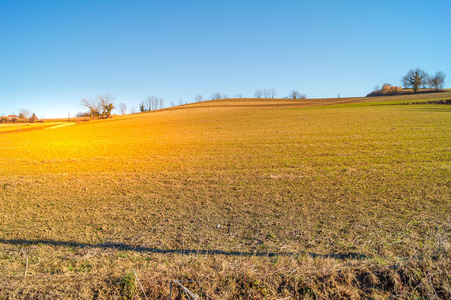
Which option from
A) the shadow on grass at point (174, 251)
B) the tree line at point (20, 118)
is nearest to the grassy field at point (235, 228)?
the shadow on grass at point (174, 251)

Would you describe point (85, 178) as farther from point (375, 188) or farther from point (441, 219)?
point (441, 219)

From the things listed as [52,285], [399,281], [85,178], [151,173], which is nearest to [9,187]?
[85,178]

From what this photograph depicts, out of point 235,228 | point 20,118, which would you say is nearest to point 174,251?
point 235,228

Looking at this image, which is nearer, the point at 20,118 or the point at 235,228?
the point at 235,228

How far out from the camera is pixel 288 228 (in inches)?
221

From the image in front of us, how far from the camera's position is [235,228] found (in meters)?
5.73


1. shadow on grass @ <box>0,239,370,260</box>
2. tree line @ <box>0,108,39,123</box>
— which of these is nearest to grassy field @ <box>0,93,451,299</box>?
shadow on grass @ <box>0,239,370,260</box>

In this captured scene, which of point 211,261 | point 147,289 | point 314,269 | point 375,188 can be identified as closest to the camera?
point 147,289

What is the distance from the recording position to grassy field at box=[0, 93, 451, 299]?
3.46 meters

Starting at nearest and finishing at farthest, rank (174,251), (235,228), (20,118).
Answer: (174,251), (235,228), (20,118)

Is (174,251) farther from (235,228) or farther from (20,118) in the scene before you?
(20,118)

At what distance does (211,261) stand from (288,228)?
2.22m

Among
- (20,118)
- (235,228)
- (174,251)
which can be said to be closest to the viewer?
(174,251)

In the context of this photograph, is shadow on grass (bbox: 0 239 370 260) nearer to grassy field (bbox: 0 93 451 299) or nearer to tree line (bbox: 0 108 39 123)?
grassy field (bbox: 0 93 451 299)
